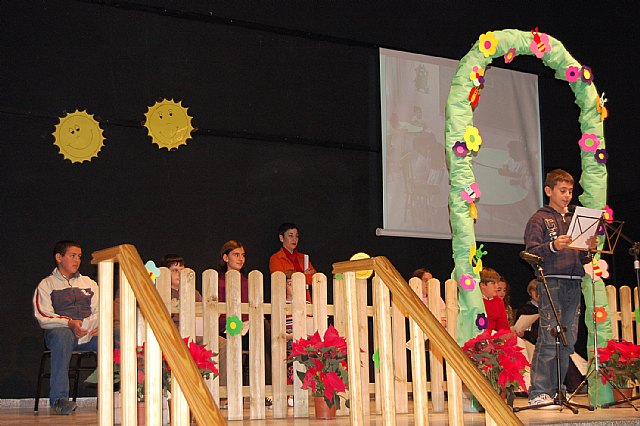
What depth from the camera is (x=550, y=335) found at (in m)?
5.62

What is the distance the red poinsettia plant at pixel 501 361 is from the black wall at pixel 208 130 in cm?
315

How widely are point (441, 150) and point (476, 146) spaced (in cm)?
306

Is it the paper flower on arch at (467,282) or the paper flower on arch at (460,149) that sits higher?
the paper flower on arch at (460,149)

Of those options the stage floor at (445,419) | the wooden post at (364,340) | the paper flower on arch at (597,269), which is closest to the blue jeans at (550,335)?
the stage floor at (445,419)

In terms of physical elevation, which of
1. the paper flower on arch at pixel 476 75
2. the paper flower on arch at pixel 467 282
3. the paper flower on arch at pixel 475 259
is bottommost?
the paper flower on arch at pixel 467 282

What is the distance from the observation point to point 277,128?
8.48m

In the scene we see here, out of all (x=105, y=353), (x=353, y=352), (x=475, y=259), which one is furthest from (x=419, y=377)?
(x=475, y=259)

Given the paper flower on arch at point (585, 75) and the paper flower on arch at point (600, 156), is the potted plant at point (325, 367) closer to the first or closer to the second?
the paper flower on arch at point (600, 156)

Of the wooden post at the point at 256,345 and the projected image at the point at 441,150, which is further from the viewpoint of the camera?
the projected image at the point at 441,150

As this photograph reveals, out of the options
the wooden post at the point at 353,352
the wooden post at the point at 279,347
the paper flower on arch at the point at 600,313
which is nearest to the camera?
the wooden post at the point at 353,352

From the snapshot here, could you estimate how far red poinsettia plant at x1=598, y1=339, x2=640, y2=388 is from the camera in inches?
246

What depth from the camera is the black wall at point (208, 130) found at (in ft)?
23.6

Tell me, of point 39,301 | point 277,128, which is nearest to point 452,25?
point 277,128

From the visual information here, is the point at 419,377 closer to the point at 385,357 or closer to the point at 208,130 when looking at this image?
the point at 385,357
